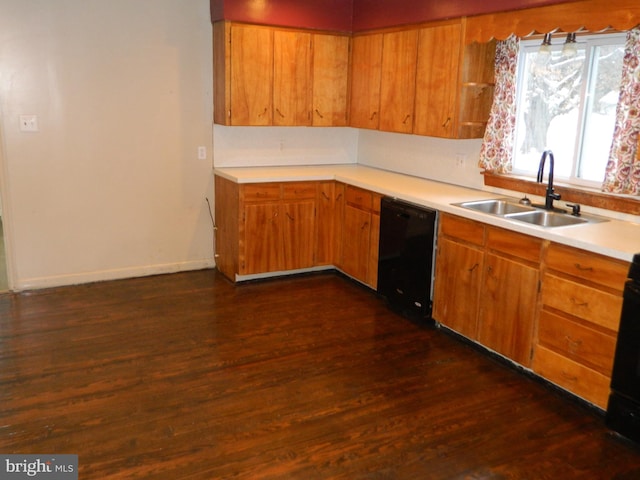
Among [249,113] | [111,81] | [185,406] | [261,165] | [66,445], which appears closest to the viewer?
[66,445]

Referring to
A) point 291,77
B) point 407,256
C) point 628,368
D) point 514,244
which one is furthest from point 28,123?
point 628,368

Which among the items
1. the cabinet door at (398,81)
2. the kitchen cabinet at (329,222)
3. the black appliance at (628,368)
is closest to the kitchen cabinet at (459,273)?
the black appliance at (628,368)

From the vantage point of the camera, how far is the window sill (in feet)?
10.9

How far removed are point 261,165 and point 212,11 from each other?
1.37 metres

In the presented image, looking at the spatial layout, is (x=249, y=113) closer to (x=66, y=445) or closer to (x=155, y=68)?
(x=155, y=68)

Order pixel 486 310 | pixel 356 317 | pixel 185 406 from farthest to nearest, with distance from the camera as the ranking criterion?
pixel 356 317 < pixel 486 310 < pixel 185 406

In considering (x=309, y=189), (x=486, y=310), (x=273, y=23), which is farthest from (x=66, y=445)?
(x=273, y=23)

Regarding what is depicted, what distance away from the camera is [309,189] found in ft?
16.1

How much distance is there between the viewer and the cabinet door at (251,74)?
470 centimetres

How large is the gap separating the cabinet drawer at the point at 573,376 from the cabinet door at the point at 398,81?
2.09 meters

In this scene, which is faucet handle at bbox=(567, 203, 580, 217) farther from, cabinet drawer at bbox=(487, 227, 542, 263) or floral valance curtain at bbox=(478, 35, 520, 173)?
floral valance curtain at bbox=(478, 35, 520, 173)

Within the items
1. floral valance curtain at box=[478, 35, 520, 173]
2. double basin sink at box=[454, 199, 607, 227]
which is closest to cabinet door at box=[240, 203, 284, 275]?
double basin sink at box=[454, 199, 607, 227]

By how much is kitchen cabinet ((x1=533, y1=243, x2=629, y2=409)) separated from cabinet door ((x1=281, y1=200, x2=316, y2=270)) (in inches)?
89.6

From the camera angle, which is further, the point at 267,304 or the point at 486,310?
the point at 267,304
